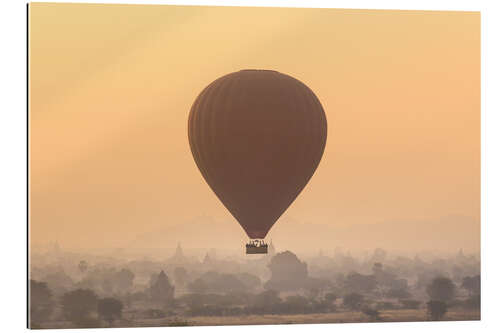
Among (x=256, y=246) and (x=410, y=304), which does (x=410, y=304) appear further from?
(x=256, y=246)

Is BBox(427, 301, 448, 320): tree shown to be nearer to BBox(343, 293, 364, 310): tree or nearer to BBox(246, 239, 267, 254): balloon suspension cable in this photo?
BBox(343, 293, 364, 310): tree

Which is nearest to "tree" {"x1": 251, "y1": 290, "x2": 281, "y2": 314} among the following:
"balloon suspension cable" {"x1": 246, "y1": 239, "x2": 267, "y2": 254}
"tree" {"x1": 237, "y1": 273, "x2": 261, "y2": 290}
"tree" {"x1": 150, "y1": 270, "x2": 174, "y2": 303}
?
"tree" {"x1": 237, "y1": 273, "x2": 261, "y2": 290}

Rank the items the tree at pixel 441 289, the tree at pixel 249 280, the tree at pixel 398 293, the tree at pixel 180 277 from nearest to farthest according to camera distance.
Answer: the tree at pixel 180 277, the tree at pixel 249 280, the tree at pixel 398 293, the tree at pixel 441 289

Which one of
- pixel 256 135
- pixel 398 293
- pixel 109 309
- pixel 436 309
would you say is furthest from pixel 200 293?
pixel 436 309

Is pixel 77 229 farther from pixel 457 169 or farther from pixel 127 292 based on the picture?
pixel 457 169

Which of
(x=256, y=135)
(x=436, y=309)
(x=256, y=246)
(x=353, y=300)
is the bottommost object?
(x=436, y=309)

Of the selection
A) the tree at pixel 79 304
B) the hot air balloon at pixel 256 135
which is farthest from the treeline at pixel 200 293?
the hot air balloon at pixel 256 135

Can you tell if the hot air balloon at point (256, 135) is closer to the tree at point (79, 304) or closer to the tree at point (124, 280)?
the tree at point (124, 280)
